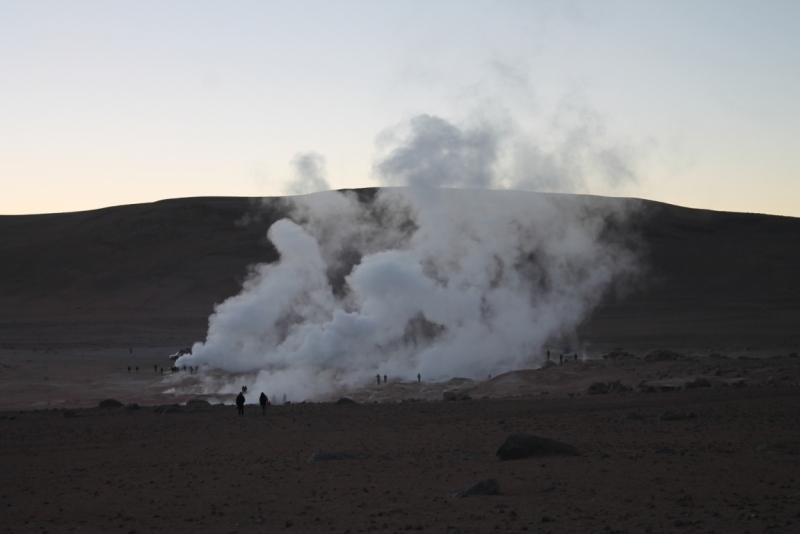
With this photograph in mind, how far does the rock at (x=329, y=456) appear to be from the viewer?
19652mm

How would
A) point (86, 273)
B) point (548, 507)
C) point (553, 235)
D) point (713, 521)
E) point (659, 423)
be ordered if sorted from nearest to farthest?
point (713, 521)
point (548, 507)
point (659, 423)
point (553, 235)
point (86, 273)

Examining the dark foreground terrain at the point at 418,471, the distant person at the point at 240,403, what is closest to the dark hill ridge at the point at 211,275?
the dark foreground terrain at the point at 418,471

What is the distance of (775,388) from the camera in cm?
3064

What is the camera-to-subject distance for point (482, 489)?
1433 centimetres

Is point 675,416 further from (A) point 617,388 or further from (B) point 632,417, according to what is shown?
(A) point 617,388

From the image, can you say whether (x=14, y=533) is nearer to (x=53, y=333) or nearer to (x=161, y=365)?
(x=161, y=365)

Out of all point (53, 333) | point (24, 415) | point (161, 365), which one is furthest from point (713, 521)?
point (53, 333)

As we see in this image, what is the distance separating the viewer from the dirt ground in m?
12.8

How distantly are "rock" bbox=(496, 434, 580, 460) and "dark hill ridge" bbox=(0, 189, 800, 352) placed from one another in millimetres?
47999

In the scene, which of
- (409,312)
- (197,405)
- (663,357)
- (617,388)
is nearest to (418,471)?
(617,388)

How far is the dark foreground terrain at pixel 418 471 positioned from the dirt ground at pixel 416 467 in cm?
6

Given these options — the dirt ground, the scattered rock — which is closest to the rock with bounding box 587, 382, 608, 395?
the scattered rock

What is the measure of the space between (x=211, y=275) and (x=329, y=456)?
323 ft

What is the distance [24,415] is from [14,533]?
66.9ft
